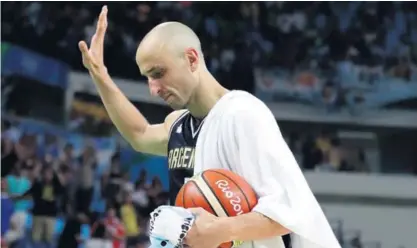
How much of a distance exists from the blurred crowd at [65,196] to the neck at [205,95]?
6.20 m

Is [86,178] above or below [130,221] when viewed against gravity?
above

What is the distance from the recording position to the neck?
2.70 m

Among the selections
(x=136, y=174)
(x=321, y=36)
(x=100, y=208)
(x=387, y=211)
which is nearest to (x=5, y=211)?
(x=100, y=208)

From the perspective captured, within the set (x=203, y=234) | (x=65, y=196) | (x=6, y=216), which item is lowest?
(x=6, y=216)

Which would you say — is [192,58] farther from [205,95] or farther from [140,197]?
[140,197]

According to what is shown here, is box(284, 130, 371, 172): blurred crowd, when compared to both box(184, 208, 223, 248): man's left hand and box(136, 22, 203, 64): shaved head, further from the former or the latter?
box(184, 208, 223, 248): man's left hand

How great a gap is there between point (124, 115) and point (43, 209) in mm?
5798

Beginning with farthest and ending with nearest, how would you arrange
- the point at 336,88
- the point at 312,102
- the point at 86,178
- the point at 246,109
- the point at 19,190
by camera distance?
the point at 336,88 → the point at 312,102 → the point at 86,178 → the point at 19,190 → the point at 246,109

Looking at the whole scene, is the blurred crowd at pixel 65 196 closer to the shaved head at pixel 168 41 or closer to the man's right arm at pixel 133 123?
the man's right arm at pixel 133 123

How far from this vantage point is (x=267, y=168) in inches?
96.7

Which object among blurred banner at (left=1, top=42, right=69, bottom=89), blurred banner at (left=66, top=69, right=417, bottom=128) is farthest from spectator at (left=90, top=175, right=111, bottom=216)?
blurred banner at (left=66, top=69, right=417, bottom=128)

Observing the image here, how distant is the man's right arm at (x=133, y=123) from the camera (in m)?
3.30

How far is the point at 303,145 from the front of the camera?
10.8m

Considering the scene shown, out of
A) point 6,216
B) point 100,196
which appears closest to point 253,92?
point 100,196
